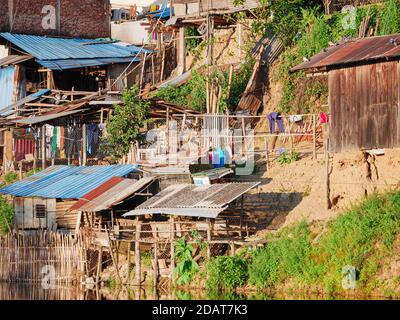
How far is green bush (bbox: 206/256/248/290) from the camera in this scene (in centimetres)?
2838

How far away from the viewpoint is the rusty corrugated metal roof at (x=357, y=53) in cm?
2870

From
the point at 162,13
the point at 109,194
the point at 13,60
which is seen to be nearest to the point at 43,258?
the point at 109,194

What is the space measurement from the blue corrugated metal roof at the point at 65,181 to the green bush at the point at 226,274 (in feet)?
20.6

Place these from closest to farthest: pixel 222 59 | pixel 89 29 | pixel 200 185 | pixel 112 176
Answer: pixel 200 185 → pixel 112 176 → pixel 222 59 → pixel 89 29

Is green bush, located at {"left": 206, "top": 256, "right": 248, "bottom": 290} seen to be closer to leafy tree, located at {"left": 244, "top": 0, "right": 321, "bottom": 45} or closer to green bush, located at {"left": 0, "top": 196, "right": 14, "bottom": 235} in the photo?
green bush, located at {"left": 0, "top": 196, "right": 14, "bottom": 235}

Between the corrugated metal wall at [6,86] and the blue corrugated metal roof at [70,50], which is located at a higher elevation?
the blue corrugated metal roof at [70,50]

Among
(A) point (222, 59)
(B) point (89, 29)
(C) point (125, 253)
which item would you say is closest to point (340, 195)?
(C) point (125, 253)

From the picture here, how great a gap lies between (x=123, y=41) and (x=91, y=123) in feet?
43.1

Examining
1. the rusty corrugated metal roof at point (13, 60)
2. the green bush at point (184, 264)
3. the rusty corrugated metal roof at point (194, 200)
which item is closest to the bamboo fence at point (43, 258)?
the rusty corrugated metal roof at point (194, 200)

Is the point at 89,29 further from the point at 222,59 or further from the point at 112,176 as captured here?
the point at 112,176

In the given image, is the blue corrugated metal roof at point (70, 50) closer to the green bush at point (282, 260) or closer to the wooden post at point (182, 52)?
the wooden post at point (182, 52)

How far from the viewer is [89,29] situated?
5041cm

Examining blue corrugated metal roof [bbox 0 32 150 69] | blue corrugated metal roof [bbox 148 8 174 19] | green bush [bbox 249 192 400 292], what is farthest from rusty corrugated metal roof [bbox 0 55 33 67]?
green bush [bbox 249 192 400 292]

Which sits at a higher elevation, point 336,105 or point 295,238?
point 336,105
